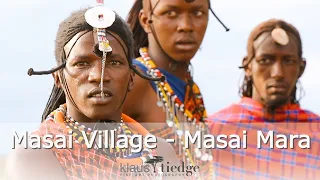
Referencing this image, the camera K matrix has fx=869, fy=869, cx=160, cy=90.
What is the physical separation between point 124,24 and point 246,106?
2.69m

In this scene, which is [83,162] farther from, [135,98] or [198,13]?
[198,13]

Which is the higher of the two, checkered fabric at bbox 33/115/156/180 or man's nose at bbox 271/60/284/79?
man's nose at bbox 271/60/284/79

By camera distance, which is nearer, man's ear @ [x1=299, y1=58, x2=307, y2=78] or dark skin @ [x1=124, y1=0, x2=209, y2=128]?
dark skin @ [x1=124, y1=0, x2=209, y2=128]

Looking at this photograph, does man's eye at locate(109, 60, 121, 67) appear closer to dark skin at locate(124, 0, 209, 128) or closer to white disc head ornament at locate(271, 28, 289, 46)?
dark skin at locate(124, 0, 209, 128)

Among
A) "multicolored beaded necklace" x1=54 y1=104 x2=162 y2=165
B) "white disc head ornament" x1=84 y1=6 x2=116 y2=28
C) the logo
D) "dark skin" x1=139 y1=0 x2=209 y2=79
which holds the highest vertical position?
"dark skin" x1=139 y1=0 x2=209 y2=79

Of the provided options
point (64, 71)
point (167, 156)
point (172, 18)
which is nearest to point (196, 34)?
point (172, 18)

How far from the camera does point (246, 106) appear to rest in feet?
19.6

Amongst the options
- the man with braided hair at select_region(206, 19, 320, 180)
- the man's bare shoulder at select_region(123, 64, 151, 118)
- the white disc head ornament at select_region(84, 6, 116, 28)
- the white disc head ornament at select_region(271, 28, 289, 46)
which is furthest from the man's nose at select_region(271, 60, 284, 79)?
the white disc head ornament at select_region(84, 6, 116, 28)

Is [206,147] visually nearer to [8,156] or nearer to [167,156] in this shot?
[167,156]

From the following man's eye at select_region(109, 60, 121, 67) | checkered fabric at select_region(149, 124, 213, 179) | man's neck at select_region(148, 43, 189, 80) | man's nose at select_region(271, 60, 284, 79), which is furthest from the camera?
man's nose at select_region(271, 60, 284, 79)

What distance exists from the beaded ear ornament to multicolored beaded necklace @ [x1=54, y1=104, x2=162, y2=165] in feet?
0.64

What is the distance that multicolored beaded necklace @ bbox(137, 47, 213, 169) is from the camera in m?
4.89

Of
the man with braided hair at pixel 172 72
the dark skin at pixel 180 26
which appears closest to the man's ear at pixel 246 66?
the man with braided hair at pixel 172 72

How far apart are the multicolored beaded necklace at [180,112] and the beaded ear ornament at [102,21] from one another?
1.64 metres
